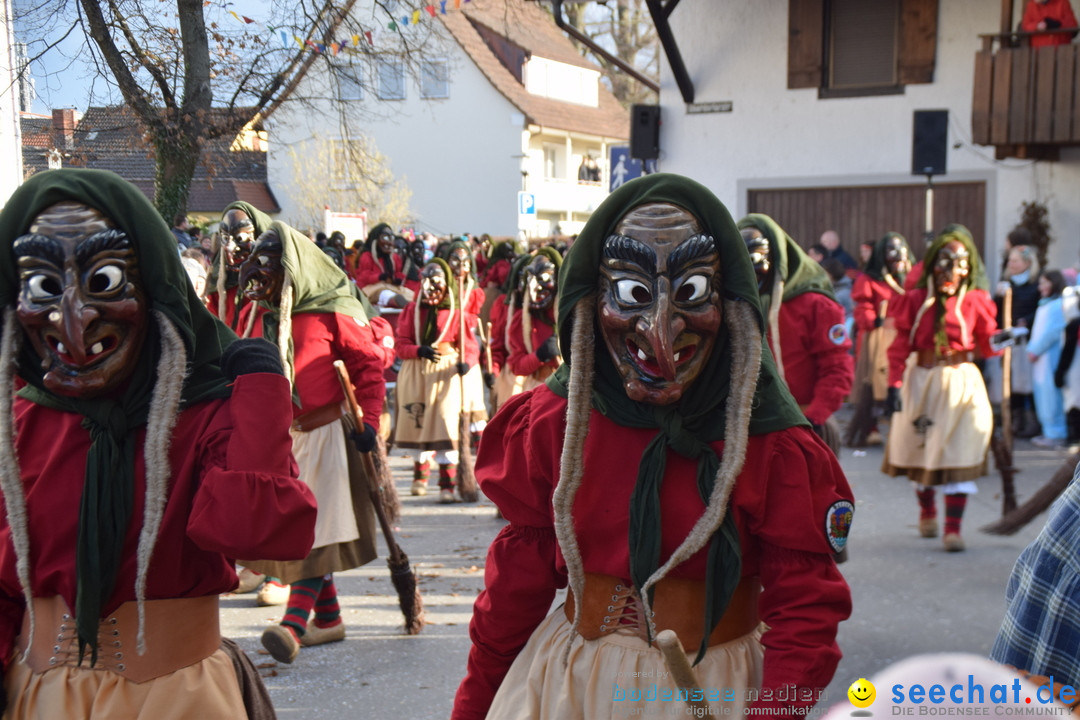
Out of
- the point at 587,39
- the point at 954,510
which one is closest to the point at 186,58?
the point at 954,510

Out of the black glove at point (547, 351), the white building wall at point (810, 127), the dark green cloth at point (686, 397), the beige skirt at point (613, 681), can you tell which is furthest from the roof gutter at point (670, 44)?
the beige skirt at point (613, 681)

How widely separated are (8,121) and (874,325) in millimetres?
9550

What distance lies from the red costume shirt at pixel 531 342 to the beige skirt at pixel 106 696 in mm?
6253

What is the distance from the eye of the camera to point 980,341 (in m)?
7.61

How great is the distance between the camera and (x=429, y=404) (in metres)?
9.52

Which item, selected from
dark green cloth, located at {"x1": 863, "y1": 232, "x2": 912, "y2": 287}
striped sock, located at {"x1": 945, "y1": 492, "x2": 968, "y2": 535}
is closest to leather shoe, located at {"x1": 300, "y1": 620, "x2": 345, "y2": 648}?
striped sock, located at {"x1": 945, "y1": 492, "x2": 968, "y2": 535}

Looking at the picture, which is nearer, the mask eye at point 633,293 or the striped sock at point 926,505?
the mask eye at point 633,293

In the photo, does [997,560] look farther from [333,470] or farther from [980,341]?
[333,470]

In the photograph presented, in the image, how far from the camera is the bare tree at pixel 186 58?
5.08 metres

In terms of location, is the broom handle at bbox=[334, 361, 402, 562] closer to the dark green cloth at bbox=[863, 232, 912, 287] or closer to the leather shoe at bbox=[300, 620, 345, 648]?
the leather shoe at bbox=[300, 620, 345, 648]

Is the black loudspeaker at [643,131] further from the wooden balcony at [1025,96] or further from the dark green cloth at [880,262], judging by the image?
the dark green cloth at [880,262]

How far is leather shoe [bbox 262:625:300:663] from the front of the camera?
5156mm

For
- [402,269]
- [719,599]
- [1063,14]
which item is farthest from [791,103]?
[719,599]

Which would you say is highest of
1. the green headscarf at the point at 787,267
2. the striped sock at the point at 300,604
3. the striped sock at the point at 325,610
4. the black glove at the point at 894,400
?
the green headscarf at the point at 787,267
